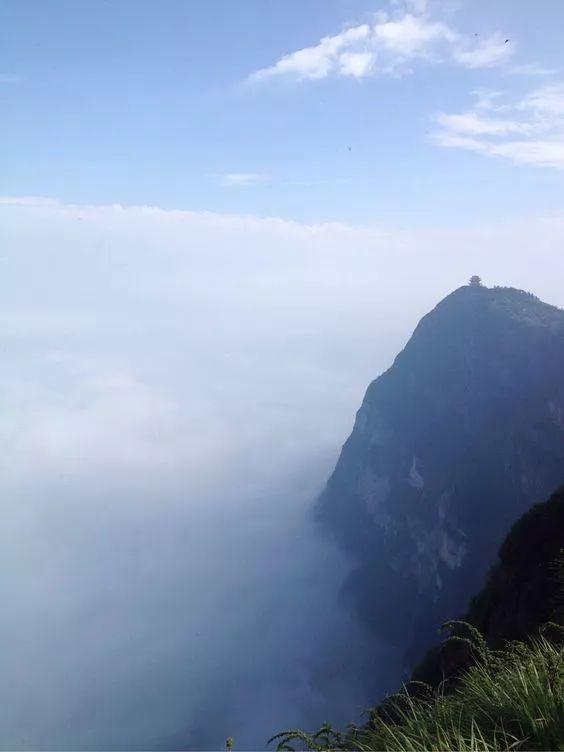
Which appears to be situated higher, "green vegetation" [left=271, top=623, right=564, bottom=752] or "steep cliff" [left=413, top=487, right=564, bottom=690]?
"green vegetation" [left=271, top=623, right=564, bottom=752]

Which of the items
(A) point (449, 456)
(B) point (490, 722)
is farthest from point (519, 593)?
(A) point (449, 456)

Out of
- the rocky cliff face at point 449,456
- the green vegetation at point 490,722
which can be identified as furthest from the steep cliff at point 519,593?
the rocky cliff face at point 449,456

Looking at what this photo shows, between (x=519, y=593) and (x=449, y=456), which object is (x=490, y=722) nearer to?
(x=519, y=593)

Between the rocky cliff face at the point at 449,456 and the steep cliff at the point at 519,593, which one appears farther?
the rocky cliff face at the point at 449,456

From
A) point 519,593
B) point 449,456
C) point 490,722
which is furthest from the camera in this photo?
point 449,456

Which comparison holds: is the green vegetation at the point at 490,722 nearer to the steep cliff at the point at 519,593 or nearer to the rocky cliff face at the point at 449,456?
the steep cliff at the point at 519,593

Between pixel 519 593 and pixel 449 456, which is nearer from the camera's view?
pixel 519 593

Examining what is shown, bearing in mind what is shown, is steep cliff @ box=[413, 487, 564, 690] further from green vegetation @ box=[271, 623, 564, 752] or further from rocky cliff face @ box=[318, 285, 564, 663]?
rocky cliff face @ box=[318, 285, 564, 663]

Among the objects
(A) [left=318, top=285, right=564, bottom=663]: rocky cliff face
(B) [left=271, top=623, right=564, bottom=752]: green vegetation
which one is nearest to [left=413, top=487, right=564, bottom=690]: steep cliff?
(B) [left=271, top=623, right=564, bottom=752]: green vegetation

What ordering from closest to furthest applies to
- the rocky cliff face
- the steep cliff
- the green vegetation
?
1. the green vegetation
2. the steep cliff
3. the rocky cliff face
